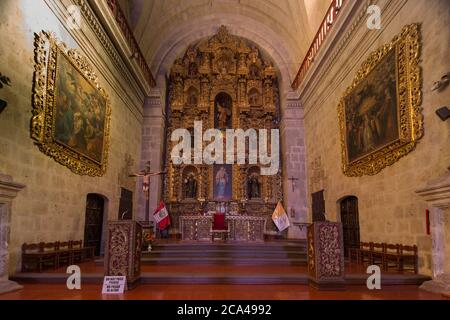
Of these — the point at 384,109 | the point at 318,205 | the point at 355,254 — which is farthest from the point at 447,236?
the point at 318,205

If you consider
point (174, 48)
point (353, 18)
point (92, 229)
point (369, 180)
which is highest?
point (174, 48)

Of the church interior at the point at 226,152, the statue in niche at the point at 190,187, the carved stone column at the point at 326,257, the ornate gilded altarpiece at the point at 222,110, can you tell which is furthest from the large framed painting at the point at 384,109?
the statue in niche at the point at 190,187

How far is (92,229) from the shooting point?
8.40 m

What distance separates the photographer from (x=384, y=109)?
6.53 meters

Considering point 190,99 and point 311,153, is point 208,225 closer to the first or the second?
point 311,153

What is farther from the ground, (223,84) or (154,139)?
(223,84)

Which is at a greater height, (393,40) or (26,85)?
(393,40)

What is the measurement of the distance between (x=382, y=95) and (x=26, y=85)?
20.3 ft

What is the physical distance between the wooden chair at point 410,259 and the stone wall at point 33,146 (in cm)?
603

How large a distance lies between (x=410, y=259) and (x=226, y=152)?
29.0 feet

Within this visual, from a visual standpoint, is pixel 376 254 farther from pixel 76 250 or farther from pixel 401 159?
pixel 76 250

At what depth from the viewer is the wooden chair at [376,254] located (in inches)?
252

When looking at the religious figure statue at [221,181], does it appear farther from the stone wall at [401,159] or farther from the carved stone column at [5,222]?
the carved stone column at [5,222]
